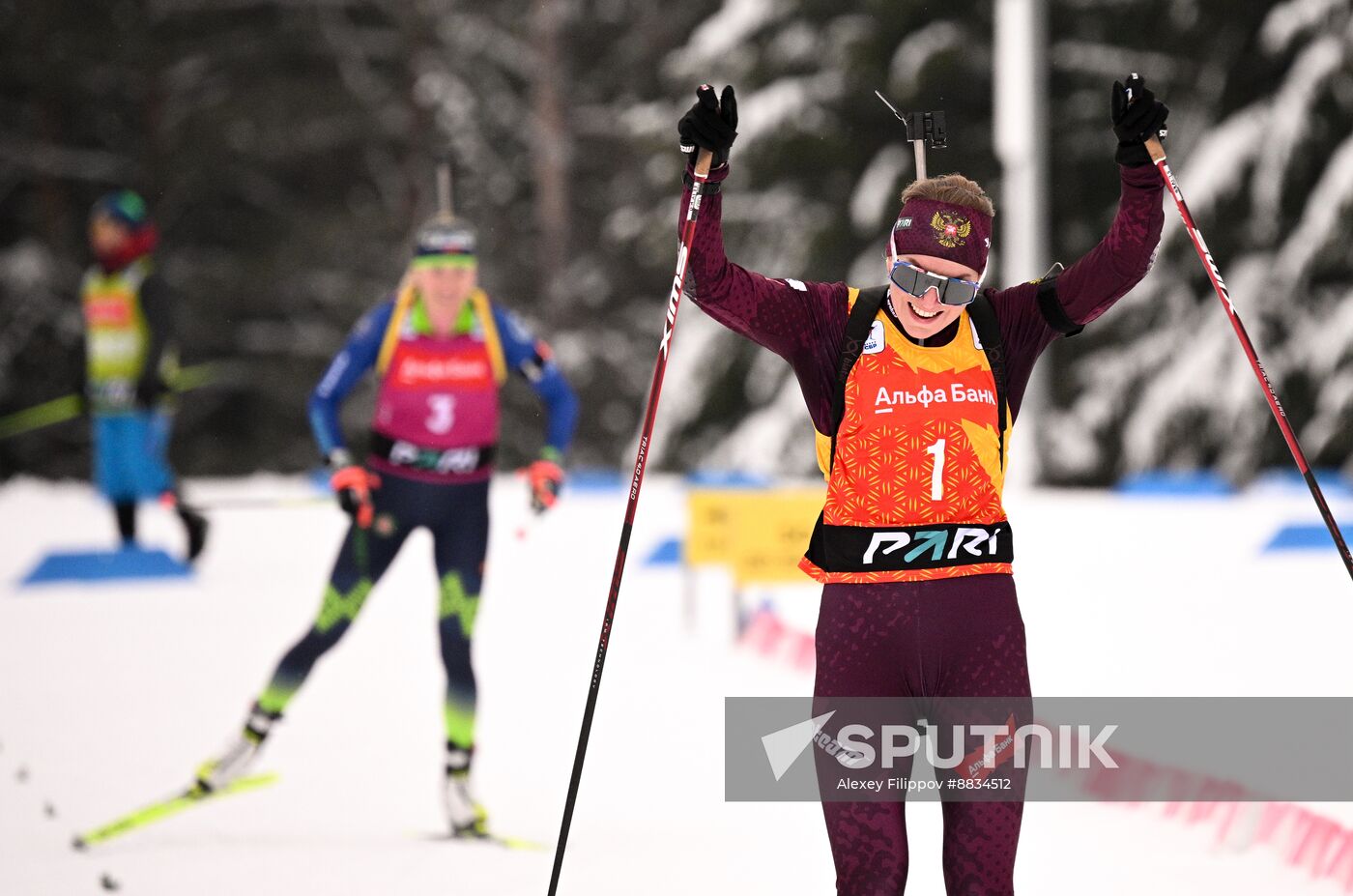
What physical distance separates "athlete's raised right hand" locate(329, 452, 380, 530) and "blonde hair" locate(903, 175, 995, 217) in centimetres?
243

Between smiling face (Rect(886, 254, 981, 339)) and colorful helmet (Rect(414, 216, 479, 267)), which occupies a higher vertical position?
colorful helmet (Rect(414, 216, 479, 267))

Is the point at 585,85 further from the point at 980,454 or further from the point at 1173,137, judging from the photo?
the point at 980,454

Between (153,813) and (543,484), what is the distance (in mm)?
1588

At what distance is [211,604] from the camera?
1059 centimetres

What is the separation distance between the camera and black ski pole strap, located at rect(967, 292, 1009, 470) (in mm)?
3660

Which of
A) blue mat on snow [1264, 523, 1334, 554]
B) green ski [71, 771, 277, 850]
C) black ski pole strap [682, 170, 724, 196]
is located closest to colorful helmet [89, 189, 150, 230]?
green ski [71, 771, 277, 850]

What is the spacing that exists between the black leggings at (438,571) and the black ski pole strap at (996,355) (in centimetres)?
243

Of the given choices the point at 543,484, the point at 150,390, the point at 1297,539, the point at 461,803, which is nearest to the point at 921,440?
the point at 543,484

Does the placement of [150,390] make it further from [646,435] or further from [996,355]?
[996,355]

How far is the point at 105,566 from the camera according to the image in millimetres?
11336

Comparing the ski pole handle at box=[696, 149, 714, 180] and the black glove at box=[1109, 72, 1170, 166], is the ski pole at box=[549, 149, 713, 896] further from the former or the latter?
the black glove at box=[1109, 72, 1170, 166]

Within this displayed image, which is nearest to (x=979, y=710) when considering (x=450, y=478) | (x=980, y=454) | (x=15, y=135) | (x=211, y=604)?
(x=980, y=454)

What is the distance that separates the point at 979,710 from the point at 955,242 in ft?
3.10

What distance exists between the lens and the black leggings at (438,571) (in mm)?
5641
